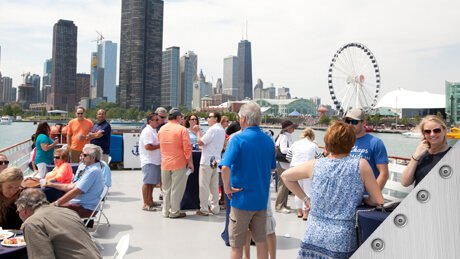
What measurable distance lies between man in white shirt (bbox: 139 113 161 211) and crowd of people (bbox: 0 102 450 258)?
17 millimetres

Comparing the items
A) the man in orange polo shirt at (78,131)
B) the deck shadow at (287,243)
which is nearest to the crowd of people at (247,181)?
the man in orange polo shirt at (78,131)

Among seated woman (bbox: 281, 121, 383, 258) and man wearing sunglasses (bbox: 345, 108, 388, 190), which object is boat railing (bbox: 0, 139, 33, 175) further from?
seated woman (bbox: 281, 121, 383, 258)

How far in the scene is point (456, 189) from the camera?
0.80 meters

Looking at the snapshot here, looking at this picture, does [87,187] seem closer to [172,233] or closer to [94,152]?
[94,152]

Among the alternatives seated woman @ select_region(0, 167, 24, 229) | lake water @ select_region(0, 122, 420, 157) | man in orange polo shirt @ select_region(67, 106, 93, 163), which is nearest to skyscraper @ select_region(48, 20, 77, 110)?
lake water @ select_region(0, 122, 420, 157)

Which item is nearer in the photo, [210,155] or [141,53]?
[210,155]

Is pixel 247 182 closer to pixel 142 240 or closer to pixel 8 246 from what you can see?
pixel 8 246

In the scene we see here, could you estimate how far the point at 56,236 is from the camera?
2434 millimetres

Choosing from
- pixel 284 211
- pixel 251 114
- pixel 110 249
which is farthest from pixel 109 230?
pixel 251 114

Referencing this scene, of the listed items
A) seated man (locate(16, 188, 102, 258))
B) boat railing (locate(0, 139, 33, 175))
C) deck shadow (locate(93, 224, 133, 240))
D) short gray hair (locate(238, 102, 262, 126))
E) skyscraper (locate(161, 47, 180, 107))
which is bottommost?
deck shadow (locate(93, 224, 133, 240))

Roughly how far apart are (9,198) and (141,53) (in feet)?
482

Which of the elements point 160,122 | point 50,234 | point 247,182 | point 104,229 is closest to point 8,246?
point 50,234

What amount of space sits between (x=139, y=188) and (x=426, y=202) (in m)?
8.74

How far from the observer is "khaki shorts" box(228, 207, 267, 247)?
325 cm
